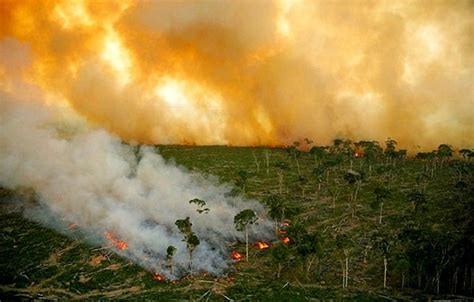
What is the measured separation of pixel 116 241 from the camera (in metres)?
110

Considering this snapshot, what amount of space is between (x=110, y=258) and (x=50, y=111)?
75.7m

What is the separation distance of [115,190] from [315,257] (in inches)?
1982

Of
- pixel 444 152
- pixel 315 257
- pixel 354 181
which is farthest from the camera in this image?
pixel 444 152

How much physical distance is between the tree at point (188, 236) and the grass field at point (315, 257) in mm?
5739

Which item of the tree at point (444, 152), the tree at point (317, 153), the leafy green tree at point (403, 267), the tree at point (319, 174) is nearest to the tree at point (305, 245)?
the leafy green tree at point (403, 267)

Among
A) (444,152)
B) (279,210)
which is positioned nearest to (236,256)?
(279,210)

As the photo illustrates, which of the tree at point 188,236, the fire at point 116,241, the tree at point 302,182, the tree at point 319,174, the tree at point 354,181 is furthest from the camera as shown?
the tree at point 319,174

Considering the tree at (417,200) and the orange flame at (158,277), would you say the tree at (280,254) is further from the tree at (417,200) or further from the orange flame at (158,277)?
the tree at (417,200)

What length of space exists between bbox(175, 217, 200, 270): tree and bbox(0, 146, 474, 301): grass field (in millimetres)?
5739

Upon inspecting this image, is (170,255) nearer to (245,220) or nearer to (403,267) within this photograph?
(245,220)

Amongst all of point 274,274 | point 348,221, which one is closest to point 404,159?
point 348,221

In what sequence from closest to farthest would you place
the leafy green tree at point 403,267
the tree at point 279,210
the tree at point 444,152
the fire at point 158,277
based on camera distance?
the leafy green tree at point 403,267
the fire at point 158,277
the tree at point 279,210
the tree at point 444,152

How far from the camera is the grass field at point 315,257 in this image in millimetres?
91188

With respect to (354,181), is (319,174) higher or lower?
higher
